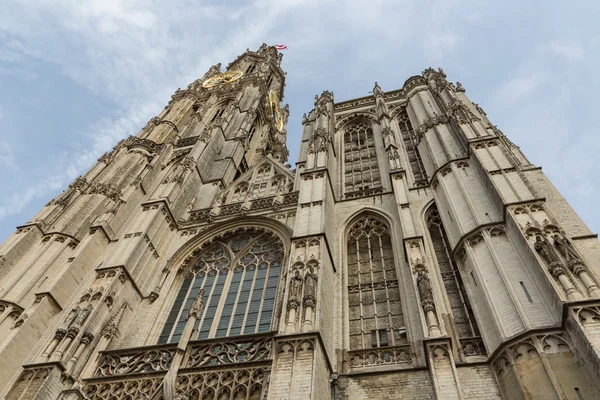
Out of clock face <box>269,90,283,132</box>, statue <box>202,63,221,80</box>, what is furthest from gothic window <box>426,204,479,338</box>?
statue <box>202,63,221,80</box>

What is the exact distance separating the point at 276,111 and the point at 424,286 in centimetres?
2875

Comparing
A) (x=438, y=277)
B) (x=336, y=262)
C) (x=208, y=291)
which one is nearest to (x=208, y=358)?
(x=208, y=291)

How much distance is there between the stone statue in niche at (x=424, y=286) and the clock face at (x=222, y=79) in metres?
27.9

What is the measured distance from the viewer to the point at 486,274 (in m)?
10.5

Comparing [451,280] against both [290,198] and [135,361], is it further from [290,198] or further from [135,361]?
[135,361]

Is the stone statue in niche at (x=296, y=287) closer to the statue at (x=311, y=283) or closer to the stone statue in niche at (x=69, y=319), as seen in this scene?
the statue at (x=311, y=283)

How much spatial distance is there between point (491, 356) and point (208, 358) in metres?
6.24

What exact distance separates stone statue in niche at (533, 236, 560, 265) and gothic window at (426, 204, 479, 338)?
2447 millimetres

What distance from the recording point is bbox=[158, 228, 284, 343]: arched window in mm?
12775

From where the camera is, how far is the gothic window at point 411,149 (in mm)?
17656

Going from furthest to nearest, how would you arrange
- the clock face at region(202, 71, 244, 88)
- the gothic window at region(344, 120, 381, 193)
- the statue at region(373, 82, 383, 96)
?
the clock face at region(202, 71, 244, 88) → the statue at region(373, 82, 383, 96) → the gothic window at region(344, 120, 381, 193)

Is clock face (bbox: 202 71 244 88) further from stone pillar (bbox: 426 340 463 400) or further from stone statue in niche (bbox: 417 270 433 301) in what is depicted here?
stone pillar (bbox: 426 340 463 400)

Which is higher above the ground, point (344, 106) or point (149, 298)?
point (344, 106)

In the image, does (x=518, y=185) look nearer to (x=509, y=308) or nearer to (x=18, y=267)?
(x=509, y=308)
